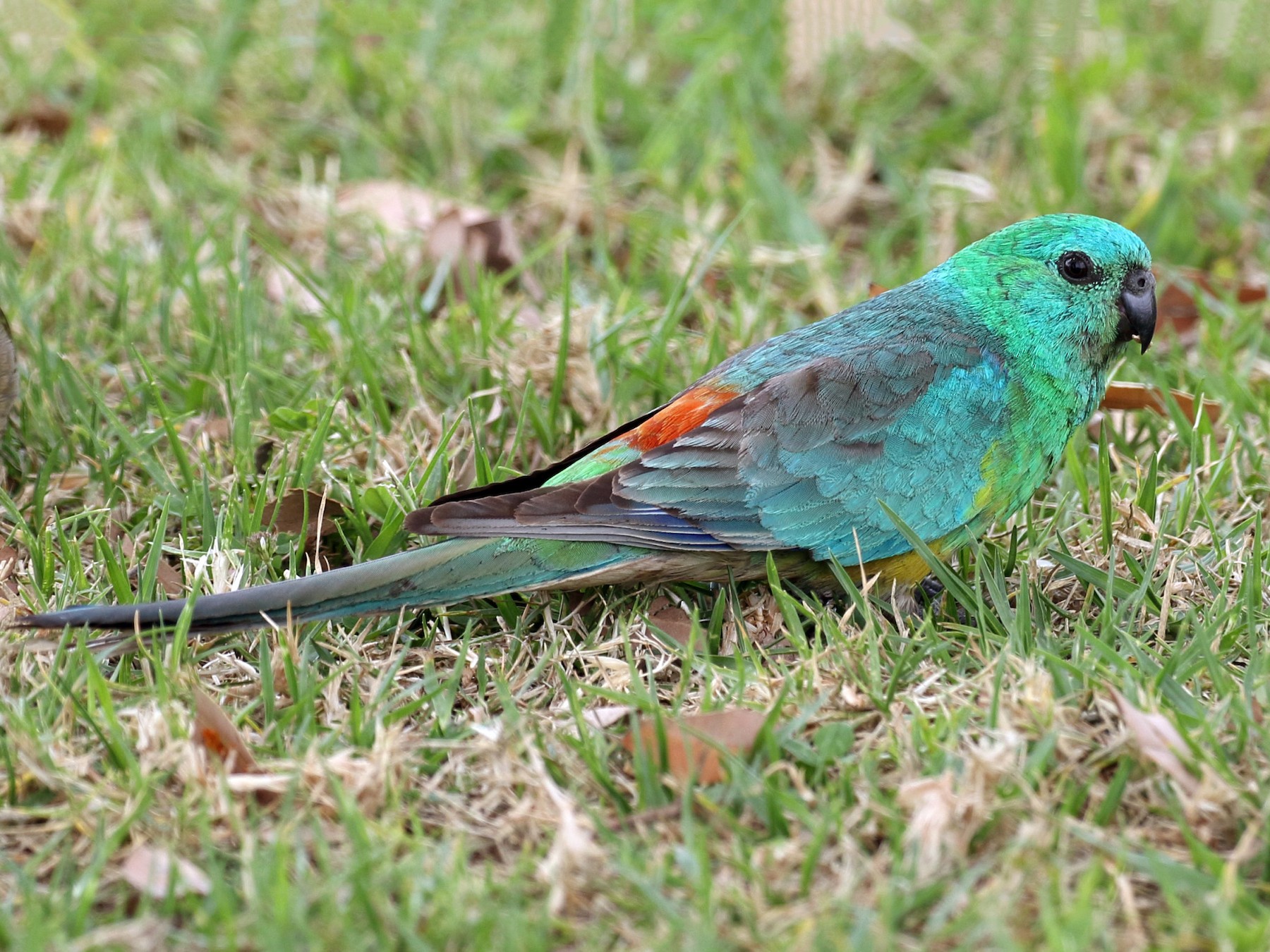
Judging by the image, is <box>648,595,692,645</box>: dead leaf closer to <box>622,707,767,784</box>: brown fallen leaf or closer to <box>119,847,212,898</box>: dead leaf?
<box>622,707,767,784</box>: brown fallen leaf

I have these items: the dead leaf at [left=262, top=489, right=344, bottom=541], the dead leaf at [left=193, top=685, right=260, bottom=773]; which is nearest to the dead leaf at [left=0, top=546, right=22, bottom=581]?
the dead leaf at [left=262, top=489, right=344, bottom=541]

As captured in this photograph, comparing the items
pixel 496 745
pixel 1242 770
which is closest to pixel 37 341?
pixel 496 745

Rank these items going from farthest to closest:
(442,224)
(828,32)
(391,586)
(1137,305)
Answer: (828,32)
(442,224)
(1137,305)
(391,586)

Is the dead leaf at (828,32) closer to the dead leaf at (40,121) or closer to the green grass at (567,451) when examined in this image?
the green grass at (567,451)

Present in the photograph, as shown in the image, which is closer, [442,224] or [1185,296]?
[1185,296]

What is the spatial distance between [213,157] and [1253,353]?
3.71 metres

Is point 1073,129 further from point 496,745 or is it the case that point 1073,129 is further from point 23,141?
point 23,141

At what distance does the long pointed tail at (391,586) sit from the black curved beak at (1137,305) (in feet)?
4.20

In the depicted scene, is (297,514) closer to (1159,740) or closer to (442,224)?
(442,224)

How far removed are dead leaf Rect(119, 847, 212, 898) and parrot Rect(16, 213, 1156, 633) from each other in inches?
22.6

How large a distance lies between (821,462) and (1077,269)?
79 centimetres

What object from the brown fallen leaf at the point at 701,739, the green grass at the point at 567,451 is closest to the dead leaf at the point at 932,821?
the green grass at the point at 567,451

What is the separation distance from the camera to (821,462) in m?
2.97

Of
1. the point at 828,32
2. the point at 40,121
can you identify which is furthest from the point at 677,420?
the point at 40,121
